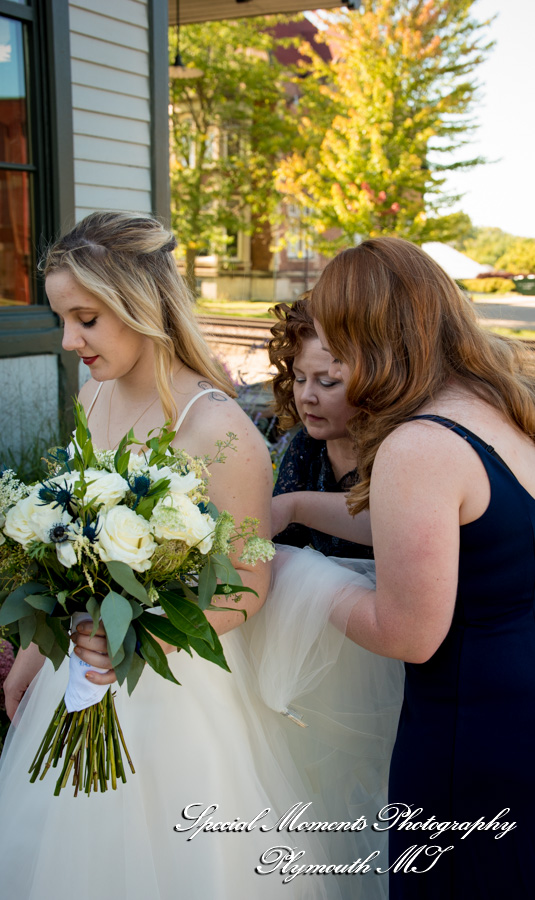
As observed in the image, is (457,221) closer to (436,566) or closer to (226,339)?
(226,339)

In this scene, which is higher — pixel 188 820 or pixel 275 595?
pixel 275 595

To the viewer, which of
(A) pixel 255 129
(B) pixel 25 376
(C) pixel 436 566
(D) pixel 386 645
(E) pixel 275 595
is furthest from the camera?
(A) pixel 255 129

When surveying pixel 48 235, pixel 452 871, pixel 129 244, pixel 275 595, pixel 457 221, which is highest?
pixel 457 221

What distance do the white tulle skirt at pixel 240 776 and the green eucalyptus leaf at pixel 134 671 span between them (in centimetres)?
Result: 51

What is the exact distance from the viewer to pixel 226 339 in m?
15.0

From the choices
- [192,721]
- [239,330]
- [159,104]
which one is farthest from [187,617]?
[239,330]

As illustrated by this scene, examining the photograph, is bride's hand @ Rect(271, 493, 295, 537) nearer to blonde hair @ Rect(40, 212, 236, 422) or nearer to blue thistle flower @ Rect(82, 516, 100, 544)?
blonde hair @ Rect(40, 212, 236, 422)

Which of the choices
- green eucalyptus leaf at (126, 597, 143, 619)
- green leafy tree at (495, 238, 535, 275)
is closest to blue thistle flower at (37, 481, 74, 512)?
green eucalyptus leaf at (126, 597, 143, 619)

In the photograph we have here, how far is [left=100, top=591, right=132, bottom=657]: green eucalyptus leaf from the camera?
54.2 inches

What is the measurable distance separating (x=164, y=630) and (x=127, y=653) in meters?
0.09

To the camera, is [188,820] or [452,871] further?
[188,820]

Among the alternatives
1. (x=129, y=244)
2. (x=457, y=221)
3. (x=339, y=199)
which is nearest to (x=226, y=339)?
(x=339, y=199)

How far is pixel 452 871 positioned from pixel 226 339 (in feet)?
44.9

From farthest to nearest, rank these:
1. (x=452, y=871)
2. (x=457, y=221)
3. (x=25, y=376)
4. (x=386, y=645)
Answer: (x=457, y=221) < (x=25, y=376) < (x=452, y=871) < (x=386, y=645)
